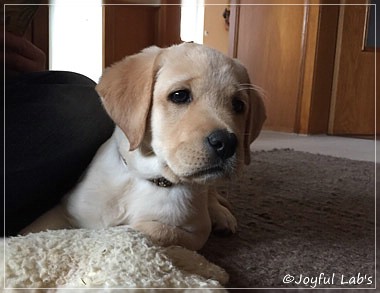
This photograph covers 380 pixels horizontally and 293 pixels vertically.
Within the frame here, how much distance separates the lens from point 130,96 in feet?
2.89

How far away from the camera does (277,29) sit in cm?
306

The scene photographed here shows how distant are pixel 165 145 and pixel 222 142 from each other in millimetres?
114

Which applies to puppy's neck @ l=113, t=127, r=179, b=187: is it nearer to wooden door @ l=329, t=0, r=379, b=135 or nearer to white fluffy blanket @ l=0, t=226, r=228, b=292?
white fluffy blanket @ l=0, t=226, r=228, b=292

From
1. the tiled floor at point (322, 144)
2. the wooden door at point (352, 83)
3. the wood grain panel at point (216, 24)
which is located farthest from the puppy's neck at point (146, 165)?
the wooden door at point (352, 83)

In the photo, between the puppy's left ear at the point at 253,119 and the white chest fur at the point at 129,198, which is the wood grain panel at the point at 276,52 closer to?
the puppy's left ear at the point at 253,119

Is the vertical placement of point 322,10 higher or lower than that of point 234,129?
higher

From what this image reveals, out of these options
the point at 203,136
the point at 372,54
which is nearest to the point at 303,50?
the point at 372,54

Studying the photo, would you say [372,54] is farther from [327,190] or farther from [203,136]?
[203,136]

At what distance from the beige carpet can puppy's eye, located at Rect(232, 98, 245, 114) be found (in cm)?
28

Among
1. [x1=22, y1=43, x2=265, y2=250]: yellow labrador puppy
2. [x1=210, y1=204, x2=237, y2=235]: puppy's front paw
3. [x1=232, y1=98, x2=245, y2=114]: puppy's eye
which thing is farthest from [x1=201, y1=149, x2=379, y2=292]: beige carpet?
[x1=232, y1=98, x2=245, y2=114]: puppy's eye

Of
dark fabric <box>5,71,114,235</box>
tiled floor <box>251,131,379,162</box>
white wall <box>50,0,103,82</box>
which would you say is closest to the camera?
dark fabric <box>5,71,114,235</box>

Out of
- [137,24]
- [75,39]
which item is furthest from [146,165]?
[137,24]

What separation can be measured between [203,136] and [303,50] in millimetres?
2449

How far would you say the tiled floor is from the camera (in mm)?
2414
